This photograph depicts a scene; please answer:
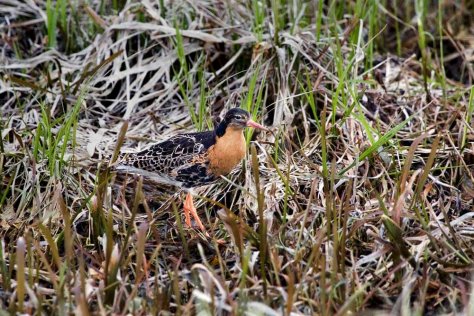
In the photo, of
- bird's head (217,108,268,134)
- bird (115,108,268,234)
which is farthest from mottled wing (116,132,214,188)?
bird's head (217,108,268,134)

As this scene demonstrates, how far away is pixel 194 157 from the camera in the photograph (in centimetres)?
500

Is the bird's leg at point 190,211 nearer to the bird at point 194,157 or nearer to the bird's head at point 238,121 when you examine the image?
the bird at point 194,157

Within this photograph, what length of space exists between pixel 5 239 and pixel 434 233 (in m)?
2.21

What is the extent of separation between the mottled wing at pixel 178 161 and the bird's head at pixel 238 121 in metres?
0.14

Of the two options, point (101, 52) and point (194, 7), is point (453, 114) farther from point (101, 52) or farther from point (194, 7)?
point (101, 52)

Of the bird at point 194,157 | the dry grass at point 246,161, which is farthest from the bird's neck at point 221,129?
the dry grass at point 246,161

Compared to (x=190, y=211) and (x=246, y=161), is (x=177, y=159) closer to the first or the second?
(x=190, y=211)

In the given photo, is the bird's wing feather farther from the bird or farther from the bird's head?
the bird's head

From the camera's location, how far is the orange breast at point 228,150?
489 centimetres

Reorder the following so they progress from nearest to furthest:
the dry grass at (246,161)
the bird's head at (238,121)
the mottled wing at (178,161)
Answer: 1. the dry grass at (246,161)
2. the bird's head at (238,121)
3. the mottled wing at (178,161)

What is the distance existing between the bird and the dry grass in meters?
0.16

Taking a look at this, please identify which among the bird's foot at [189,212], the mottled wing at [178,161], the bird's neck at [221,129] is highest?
the bird's neck at [221,129]

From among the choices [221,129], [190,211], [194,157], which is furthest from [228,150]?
[190,211]

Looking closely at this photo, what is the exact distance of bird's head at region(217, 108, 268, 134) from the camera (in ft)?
16.0
